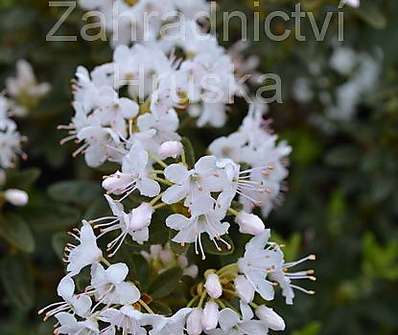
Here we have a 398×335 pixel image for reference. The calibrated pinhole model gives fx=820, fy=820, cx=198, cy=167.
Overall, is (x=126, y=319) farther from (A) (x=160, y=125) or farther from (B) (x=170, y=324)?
(A) (x=160, y=125)

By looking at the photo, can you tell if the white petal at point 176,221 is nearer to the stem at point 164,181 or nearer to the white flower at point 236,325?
the stem at point 164,181

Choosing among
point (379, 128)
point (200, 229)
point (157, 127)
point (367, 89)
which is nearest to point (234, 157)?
point (157, 127)

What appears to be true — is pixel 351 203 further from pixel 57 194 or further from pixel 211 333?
pixel 211 333

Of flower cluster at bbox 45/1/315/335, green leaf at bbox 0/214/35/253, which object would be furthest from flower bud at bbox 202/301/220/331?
green leaf at bbox 0/214/35/253

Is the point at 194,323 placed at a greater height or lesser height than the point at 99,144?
lesser

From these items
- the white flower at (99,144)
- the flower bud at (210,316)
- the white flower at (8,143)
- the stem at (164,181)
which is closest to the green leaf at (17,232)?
the white flower at (8,143)

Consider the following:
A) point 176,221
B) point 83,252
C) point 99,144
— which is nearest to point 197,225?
point 176,221

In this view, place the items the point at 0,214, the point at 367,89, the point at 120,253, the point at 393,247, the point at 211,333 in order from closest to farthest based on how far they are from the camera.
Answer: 1. the point at 211,333
2. the point at 120,253
3. the point at 0,214
4. the point at 393,247
5. the point at 367,89
